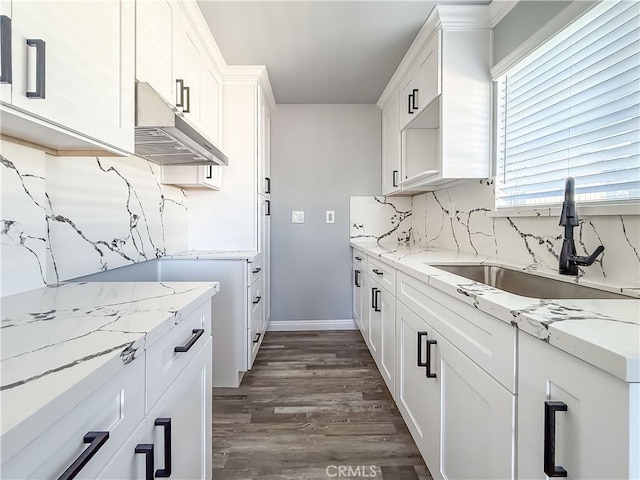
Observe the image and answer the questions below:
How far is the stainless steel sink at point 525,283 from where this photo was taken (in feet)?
3.56

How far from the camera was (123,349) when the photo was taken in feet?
1.88

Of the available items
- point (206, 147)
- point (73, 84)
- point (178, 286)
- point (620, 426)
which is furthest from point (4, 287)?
point (620, 426)

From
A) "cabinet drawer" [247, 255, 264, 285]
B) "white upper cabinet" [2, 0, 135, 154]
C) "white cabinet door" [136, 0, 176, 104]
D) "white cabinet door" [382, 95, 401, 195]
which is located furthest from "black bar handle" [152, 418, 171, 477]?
"white cabinet door" [382, 95, 401, 195]

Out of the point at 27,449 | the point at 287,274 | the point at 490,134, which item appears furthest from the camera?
the point at 287,274

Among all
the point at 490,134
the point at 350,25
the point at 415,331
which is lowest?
the point at 415,331

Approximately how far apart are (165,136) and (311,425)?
1.62 m

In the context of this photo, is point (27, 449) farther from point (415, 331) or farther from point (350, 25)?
point (350, 25)

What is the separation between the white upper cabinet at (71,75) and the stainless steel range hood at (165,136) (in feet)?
0.15

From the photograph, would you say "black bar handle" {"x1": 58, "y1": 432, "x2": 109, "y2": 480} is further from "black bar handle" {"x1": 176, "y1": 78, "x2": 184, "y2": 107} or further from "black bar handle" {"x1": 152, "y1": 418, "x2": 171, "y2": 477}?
"black bar handle" {"x1": 176, "y1": 78, "x2": 184, "y2": 107}

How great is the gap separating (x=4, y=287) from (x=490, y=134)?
2.28 meters

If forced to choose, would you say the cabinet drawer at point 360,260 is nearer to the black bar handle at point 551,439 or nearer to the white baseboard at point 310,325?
the white baseboard at point 310,325

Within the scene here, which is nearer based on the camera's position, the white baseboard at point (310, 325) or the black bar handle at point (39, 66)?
the black bar handle at point (39, 66)

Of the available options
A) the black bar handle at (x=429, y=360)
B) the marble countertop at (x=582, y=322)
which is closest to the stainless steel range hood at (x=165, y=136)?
the marble countertop at (x=582, y=322)

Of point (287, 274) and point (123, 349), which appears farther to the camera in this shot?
point (287, 274)
